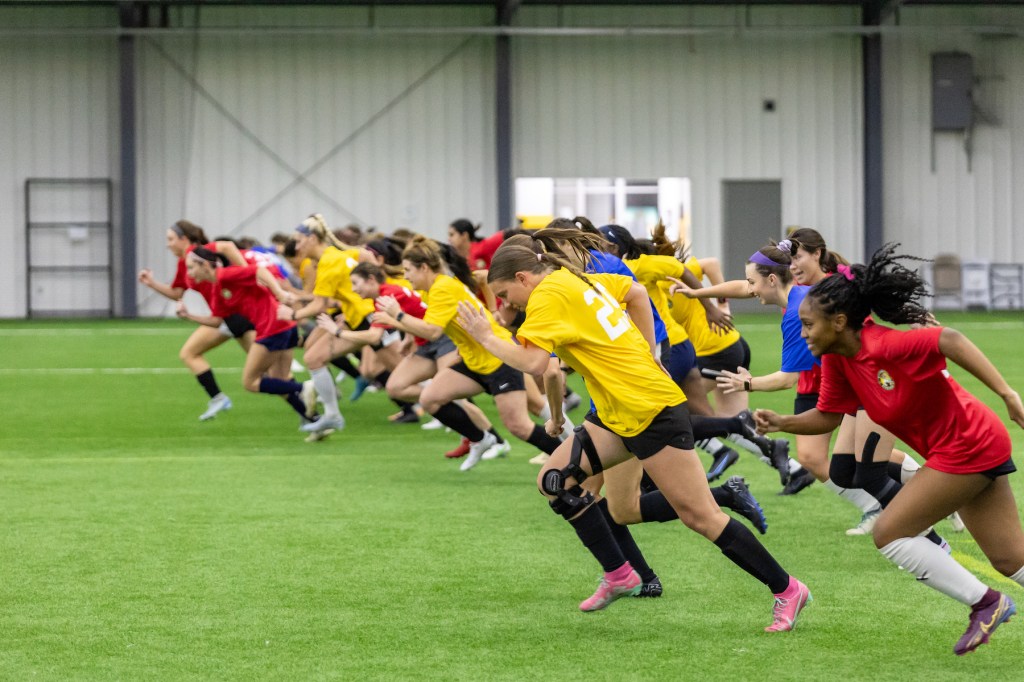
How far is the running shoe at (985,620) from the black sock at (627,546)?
58.7 inches

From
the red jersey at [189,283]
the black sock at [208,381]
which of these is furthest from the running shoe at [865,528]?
the black sock at [208,381]

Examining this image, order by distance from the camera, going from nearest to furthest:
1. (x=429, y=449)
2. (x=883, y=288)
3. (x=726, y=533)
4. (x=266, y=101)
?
(x=883, y=288) → (x=726, y=533) → (x=429, y=449) → (x=266, y=101)

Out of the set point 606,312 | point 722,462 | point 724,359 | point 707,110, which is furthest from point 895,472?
point 707,110

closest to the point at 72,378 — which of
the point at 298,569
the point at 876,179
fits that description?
the point at 298,569

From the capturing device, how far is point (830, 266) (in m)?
7.07

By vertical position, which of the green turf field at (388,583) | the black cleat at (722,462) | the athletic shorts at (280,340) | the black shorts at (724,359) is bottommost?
the green turf field at (388,583)

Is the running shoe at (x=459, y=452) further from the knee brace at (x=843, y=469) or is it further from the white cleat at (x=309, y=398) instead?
the knee brace at (x=843, y=469)

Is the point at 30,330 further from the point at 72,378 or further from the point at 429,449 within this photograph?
the point at 429,449

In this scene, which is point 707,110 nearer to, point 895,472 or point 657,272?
point 657,272

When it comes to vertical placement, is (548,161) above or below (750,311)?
above

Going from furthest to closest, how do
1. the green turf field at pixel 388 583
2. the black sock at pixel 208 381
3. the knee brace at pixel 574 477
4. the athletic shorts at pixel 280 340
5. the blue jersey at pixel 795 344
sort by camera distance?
the black sock at pixel 208 381 < the athletic shorts at pixel 280 340 < the blue jersey at pixel 795 344 < the knee brace at pixel 574 477 < the green turf field at pixel 388 583

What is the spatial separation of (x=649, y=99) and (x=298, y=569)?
2427 cm

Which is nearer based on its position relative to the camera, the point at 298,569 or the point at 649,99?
the point at 298,569

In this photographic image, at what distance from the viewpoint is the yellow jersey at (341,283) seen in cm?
1162
